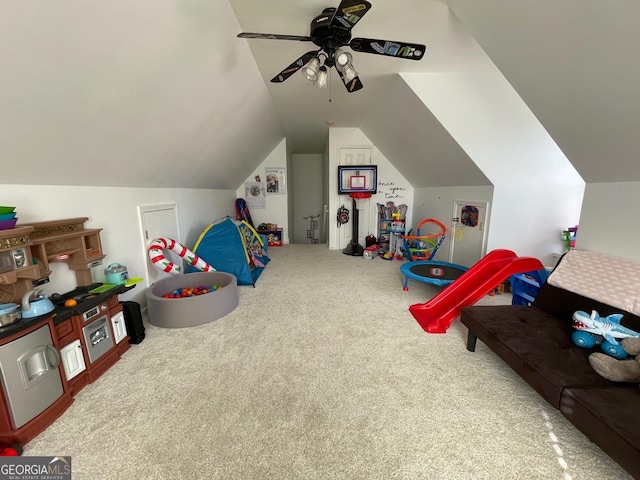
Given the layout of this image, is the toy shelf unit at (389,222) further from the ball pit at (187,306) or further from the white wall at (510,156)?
the ball pit at (187,306)

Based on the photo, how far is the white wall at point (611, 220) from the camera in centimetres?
178

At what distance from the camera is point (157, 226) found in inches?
118

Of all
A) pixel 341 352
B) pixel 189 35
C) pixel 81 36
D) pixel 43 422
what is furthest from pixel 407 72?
pixel 43 422

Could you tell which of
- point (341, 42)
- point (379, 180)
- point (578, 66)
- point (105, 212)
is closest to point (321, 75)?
point (341, 42)

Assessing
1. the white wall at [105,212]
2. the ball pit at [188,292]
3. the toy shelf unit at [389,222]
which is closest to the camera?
the white wall at [105,212]

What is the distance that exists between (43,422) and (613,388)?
2.94 metres

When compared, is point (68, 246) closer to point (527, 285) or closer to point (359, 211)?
point (527, 285)

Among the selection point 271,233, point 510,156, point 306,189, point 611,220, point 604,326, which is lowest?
point 271,233

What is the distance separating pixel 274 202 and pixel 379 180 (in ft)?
8.09

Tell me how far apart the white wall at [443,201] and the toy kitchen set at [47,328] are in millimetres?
4035

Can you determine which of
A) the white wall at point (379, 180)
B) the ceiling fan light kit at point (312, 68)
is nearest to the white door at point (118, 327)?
the ceiling fan light kit at point (312, 68)

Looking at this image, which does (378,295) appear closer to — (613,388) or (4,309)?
(613,388)

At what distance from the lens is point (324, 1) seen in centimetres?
186

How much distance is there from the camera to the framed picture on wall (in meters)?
5.88
